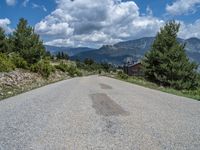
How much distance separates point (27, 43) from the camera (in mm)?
39750

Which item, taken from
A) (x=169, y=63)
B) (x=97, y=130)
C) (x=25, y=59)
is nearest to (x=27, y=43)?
(x=25, y=59)

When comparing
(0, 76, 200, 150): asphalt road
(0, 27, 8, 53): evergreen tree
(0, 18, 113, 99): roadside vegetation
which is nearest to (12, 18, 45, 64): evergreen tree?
(0, 18, 113, 99): roadside vegetation

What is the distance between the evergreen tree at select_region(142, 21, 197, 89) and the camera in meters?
36.6

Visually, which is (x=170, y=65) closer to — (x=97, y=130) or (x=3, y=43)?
(x=3, y=43)

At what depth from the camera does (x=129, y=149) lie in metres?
5.09

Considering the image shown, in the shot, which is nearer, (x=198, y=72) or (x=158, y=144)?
(x=158, y=144)

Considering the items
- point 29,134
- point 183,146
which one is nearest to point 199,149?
point 183,146

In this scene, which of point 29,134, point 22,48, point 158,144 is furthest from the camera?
point 22,48

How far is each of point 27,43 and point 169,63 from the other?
20.7m

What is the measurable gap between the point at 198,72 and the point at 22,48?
88.9ft

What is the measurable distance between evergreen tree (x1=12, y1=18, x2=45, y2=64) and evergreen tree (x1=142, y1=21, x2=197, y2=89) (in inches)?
638

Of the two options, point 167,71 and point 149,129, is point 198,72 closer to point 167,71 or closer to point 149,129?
point 167,71

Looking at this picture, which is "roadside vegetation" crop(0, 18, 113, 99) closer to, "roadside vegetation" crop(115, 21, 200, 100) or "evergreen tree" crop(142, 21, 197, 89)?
"roadside vegetation" crop(115, 21, 200, 100)

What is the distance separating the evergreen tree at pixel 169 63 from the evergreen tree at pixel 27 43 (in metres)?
16.2
